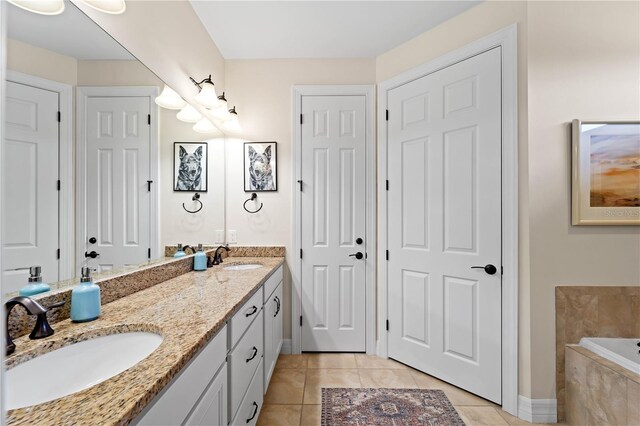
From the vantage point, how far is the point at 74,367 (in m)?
0.84

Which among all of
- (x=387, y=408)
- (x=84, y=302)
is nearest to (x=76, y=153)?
(x=84, y=302)

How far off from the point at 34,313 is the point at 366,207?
2.20 metres

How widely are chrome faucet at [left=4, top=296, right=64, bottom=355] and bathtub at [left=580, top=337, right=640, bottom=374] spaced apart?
2.55m

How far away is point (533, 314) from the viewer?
1.78m

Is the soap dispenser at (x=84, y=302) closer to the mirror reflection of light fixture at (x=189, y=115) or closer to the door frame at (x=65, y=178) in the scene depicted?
the door frame at (x=65, y=178)

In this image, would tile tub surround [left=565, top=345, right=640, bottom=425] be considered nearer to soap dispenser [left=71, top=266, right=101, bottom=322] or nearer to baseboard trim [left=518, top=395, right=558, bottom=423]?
baseboard trim [left=518, top=395, right=558, bottom=423]

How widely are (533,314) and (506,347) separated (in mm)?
287

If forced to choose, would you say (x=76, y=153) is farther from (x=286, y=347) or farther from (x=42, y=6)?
(x=286, y=347)

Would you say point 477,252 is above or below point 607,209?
below

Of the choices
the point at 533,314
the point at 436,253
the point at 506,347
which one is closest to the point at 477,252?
the point at 436,253

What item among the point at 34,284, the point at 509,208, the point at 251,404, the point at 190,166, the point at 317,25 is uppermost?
the point at 317,25

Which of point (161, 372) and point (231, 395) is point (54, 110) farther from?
point (231, 395)

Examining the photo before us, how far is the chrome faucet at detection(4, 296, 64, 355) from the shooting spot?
0.76m

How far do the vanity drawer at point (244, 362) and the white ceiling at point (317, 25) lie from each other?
2143 mm
